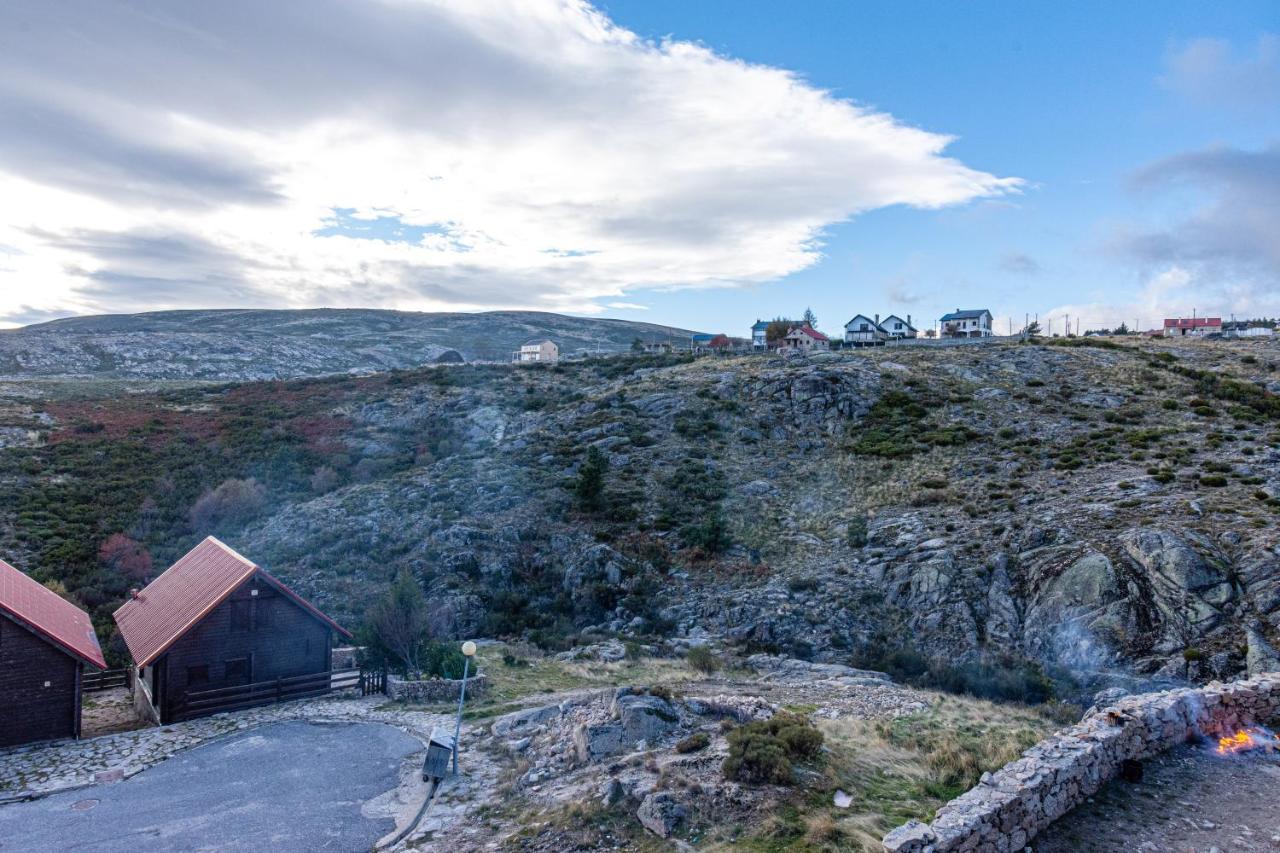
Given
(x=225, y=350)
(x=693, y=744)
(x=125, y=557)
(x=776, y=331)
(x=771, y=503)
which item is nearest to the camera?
(x=693, y=744)

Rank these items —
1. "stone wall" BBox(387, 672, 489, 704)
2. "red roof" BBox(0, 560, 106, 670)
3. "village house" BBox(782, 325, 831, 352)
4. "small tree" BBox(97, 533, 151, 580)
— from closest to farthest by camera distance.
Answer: "red roof" BBox(0, 560, 106, 670) → "stone wall" BBox(387, 672, 489, 704) → "small tree" BBox(97, 533, 151, 580) → "village house" BBox(782, 325, 831, 352)

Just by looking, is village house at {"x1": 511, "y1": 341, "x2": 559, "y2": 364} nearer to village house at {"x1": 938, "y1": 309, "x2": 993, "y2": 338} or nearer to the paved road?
village house at {"x1": 938, "y1": 309, "x2": 993, "y2": 338}

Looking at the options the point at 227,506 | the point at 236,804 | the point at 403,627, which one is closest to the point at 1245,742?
the point at 236,804

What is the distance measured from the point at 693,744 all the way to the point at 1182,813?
8.54 m

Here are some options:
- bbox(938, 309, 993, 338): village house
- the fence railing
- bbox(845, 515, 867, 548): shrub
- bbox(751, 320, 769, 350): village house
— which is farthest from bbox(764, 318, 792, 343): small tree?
the fence railing

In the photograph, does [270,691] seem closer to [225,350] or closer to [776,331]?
[776,331]

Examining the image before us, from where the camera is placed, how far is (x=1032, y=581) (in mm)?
30188

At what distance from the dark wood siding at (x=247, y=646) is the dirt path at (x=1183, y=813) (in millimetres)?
22655

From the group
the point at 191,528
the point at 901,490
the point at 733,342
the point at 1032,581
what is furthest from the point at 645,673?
the point at 733,342

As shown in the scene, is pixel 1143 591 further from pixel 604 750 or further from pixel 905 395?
pixel 905 395

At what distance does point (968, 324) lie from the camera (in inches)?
4023

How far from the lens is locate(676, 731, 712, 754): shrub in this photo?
1534 centimetres

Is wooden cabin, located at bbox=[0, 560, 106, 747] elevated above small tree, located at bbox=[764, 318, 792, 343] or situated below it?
below

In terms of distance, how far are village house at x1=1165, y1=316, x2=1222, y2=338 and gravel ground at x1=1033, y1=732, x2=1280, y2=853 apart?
4650 inches
